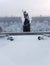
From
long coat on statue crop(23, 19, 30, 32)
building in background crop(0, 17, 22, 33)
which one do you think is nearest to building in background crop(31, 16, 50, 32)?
long coat on statue crop(23, 19, 30, 32)

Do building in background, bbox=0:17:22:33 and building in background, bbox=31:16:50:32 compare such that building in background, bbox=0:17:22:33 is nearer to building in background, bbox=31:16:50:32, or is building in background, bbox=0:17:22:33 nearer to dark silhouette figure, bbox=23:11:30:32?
dark silhouette figure, bbox=23:11:30:32

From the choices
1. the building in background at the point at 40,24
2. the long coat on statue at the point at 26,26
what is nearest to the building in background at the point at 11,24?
the long coat on statue at the point at 26,26

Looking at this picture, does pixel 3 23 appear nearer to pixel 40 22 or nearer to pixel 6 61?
pixel 40 22

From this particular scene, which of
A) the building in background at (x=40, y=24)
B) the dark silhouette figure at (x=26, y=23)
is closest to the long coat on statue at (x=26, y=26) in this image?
the dark silhouette figure at (x=26, y=23)

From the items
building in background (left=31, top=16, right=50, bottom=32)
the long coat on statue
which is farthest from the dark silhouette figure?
building in background (left=31, top=16, right=50, bottom=32)

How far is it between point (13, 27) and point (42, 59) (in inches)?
59.9

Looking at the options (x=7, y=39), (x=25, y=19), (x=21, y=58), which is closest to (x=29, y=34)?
(x=25, y=19)

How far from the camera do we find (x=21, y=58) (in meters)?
1.74

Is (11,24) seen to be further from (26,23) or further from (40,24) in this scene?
(40,24)

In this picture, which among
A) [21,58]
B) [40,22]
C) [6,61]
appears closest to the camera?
[6,61]

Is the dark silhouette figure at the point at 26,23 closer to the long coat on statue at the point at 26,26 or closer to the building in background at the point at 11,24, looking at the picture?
the long coat on statue at the point at 26,26

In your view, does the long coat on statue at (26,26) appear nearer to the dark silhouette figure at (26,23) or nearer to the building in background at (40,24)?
the dark silhouette figure at (26,23)

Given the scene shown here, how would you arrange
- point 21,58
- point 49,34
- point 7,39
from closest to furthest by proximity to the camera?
point 21,58, point 7,39, point 49,34

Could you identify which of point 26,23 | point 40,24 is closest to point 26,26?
point 26,23
